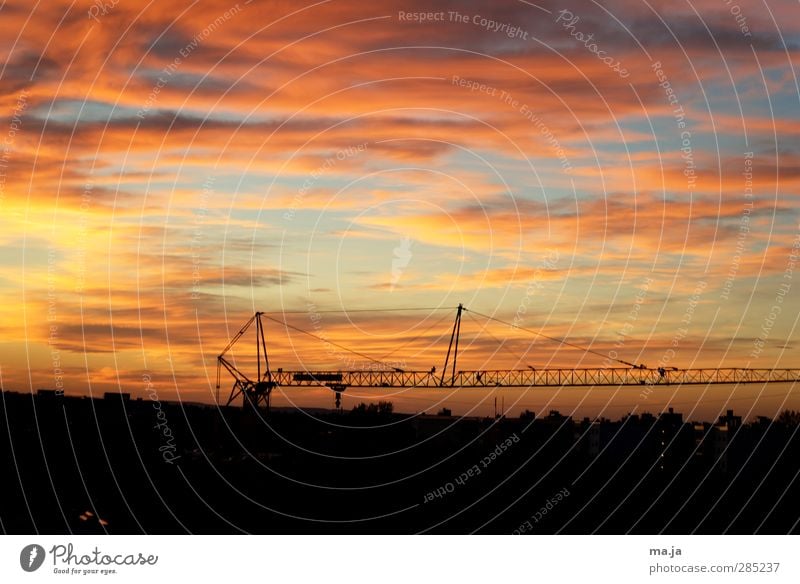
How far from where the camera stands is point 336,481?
97562mm

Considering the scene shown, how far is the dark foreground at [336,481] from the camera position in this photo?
8225 cm

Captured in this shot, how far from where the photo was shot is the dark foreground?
8225 cm
